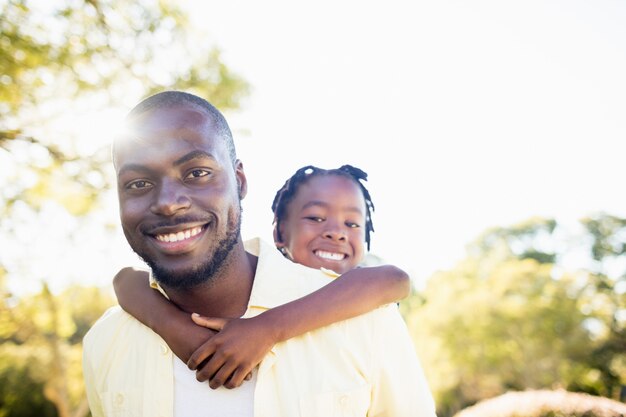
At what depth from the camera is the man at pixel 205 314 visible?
1.96 metres

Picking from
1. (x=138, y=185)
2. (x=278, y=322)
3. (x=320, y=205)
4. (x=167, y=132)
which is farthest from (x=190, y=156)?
(x=320, y=205)

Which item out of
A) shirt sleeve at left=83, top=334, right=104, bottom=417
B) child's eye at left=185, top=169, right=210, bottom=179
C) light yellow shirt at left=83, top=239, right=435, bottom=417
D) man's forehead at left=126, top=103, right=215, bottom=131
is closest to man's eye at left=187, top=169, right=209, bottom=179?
child's eye at left=185, top=169, right=210, bottom=179

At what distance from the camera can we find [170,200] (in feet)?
6.49

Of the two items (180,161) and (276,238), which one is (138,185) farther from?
(276,238)

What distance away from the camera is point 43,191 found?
9625 millimetres

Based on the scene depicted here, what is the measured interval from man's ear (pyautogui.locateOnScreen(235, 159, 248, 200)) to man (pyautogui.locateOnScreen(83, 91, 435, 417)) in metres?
0.16

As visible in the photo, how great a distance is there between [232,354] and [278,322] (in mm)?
217

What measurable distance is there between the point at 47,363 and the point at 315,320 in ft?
61.2

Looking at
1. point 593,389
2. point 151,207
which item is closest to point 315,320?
point 151,207

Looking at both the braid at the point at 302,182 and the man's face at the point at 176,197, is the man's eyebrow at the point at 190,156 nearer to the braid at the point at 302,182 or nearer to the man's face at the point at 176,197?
the man's face at the point at 176,197

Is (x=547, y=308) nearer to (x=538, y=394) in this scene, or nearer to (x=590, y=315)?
(x=590, y=315)

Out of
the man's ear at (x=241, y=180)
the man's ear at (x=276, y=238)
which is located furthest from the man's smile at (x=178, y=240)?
the man's ear at (x=276, y=238)

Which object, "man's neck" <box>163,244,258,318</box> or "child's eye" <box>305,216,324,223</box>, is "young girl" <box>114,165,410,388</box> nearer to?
"man's neck" <box>163,244,258,318</box>

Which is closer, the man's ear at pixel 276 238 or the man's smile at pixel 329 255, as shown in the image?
the man's smile at pixel 329 255
